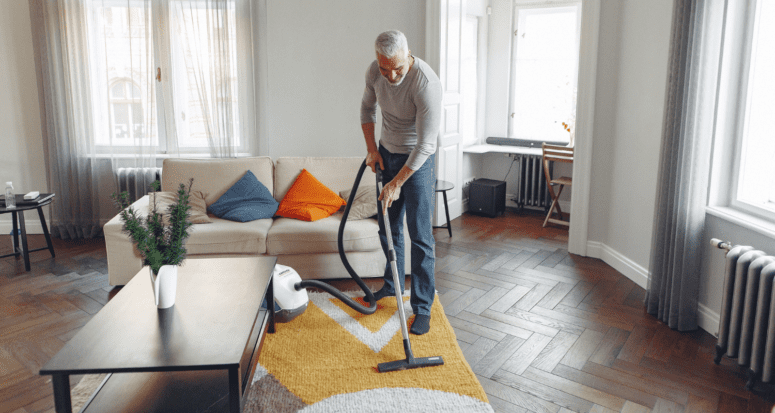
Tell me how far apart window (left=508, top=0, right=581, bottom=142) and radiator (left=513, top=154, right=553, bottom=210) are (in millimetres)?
306

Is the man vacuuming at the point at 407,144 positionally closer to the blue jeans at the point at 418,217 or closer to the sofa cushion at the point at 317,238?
the blue jeans at the point at 418,217

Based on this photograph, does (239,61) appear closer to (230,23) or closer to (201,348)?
(230,23)

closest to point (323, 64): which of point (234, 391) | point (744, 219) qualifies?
point (744, 219)

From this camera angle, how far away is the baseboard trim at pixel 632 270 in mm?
2881

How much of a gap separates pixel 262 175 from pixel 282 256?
691 millimetres

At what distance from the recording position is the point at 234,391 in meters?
1.85

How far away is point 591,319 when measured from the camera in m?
3.08

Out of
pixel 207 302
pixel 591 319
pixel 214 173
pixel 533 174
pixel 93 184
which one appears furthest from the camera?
pixel 533 174

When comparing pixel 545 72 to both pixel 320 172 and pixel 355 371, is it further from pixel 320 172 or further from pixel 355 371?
pixel 355 371

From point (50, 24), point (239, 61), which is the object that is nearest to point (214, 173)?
point (239, 61)

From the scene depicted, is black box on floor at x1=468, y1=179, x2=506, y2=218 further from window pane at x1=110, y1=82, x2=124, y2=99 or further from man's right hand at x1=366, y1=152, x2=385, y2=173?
window pane at x1=110, y1=82, x2=124, y2=99

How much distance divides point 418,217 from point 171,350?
134 cm

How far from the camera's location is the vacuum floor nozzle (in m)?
2.47

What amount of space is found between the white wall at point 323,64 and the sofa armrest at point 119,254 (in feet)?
5.76
